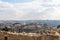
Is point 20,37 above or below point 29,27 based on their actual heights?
above

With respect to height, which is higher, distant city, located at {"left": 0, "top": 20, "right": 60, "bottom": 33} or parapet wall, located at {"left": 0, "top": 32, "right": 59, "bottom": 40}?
parapet wall, located at {"left": 0, "top": 32, "right": 59, "bottom": 40}

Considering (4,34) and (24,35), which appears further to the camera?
(4,34)

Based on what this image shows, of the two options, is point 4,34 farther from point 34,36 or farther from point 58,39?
point 58,39

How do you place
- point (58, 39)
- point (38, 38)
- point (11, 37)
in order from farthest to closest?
point (11, 37) < point (38, 38) < point (58, 39)

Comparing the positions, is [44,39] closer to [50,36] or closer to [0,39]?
[50,36]

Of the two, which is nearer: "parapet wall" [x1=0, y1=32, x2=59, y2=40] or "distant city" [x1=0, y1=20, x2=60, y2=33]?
"parapet wall" [x1=0, y1=32, x2=59, y2=40]

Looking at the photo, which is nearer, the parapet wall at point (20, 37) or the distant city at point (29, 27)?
the parapet wall at point (20, 37)

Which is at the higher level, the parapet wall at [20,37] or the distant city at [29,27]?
the parapet wall at [20,37]

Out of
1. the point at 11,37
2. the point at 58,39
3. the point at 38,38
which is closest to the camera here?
the point at 58,39

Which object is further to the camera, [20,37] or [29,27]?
[29,27]

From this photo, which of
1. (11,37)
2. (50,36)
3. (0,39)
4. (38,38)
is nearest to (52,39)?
(50,36)
